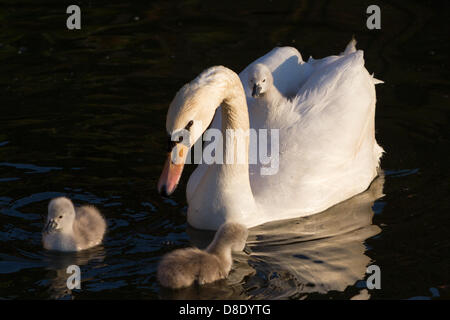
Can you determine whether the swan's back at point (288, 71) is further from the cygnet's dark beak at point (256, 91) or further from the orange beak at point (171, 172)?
the orange beak at point (171, 172)

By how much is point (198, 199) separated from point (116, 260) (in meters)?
1.03

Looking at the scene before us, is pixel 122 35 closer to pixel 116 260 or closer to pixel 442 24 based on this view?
pixel 442 24

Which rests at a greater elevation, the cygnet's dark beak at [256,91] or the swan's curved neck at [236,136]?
the cygnet's dark beak at [256,91]

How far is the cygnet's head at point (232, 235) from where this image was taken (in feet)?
23.4

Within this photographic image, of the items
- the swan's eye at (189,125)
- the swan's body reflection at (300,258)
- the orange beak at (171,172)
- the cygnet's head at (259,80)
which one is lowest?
the swan's body reflection at (300,258)

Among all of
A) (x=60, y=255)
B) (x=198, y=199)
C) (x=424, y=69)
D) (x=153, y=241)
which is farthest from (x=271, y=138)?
(x=424, y=69)

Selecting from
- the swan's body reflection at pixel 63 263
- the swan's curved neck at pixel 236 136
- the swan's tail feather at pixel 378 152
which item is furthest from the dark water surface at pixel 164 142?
the swan's curved neck at pixel 236 136

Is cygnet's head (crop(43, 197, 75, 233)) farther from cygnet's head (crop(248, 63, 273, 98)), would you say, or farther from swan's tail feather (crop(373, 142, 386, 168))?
swan's tail feather (crop(373, 142, 386, 168))

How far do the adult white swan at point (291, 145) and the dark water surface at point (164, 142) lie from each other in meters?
0.19

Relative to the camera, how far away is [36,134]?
10047mm

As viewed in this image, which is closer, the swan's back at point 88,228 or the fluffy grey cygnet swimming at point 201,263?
the fluffy grey cygnet swimming at point 201,263

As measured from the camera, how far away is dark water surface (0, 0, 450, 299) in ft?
23.7

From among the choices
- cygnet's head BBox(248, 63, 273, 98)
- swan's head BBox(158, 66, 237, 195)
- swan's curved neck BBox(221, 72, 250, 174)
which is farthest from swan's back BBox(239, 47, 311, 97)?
swan's head BBox(158, 66, 237, 195)

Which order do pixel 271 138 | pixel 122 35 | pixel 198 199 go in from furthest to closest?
pixel 122 35 → pixel 271 138 → pixel 198 199
